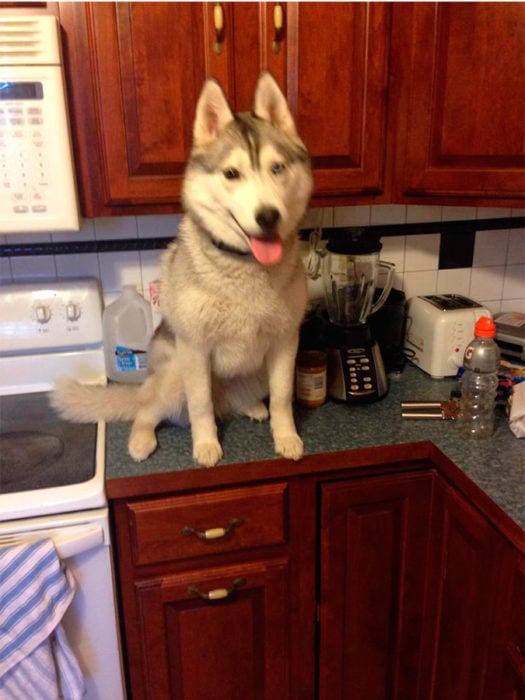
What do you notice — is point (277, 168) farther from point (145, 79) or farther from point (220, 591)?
point (220, 591)

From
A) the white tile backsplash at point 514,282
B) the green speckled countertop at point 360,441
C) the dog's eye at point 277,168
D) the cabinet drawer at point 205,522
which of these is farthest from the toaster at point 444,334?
the dog's eye at point 277,168

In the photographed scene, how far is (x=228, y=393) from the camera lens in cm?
146

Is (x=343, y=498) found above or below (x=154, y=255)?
below

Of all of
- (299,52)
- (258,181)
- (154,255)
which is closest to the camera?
(258,181)

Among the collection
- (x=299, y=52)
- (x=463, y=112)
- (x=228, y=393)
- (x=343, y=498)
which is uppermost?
(x=299, y=52)

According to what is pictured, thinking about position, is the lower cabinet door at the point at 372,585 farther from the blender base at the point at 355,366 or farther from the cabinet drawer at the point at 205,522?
the blender base at the point at 355,366

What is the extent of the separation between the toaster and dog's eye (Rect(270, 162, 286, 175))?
0.71m

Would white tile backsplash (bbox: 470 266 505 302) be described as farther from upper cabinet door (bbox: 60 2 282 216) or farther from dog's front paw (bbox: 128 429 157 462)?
dog's front paw (bbox: 128 429 157 462)

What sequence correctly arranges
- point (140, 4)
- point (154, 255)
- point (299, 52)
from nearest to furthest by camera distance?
point (140, 4) → point (299, 52) → point (154, 255)

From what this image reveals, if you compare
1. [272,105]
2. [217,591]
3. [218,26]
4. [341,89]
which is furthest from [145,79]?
[217,591]

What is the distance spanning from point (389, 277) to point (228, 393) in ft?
1.98

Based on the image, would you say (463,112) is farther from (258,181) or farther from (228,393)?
(228,393)

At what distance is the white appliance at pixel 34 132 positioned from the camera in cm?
117

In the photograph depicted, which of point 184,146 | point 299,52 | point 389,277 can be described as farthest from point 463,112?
point 184,146
